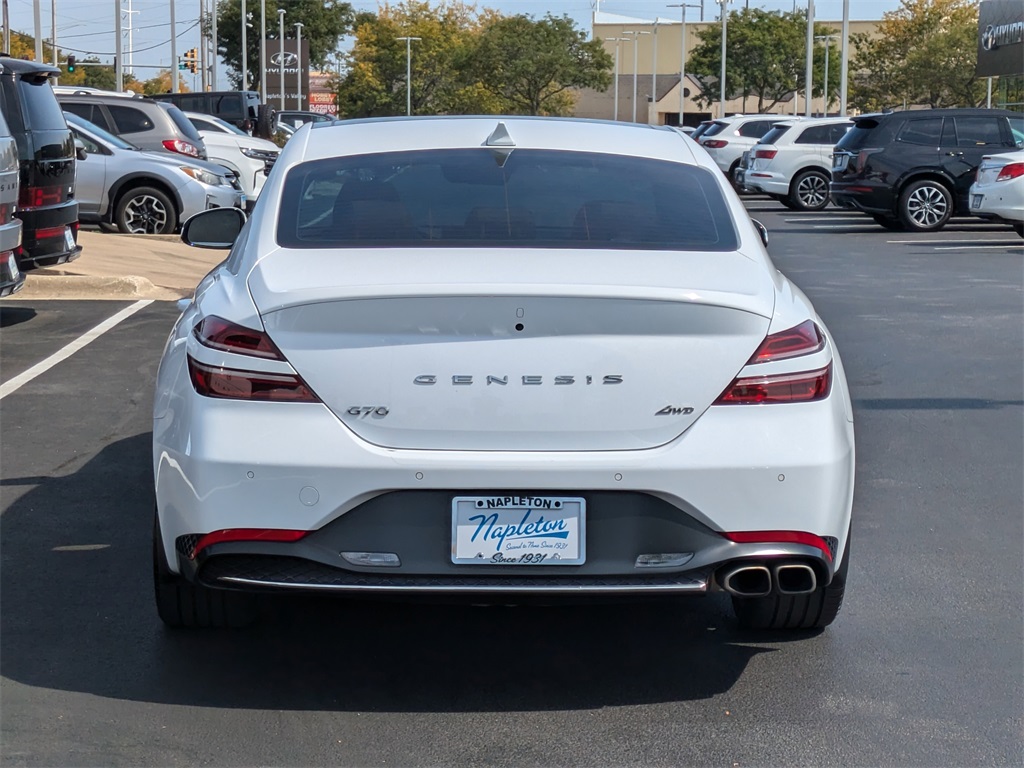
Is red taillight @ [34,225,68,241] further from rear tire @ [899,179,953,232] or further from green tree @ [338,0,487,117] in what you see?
green tree @ [338,0,487,117]

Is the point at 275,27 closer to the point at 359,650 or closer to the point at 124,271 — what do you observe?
the point at 124,271

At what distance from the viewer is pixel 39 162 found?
11203 millimetres

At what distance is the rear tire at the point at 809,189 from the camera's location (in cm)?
2819

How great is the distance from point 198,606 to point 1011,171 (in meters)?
17.4

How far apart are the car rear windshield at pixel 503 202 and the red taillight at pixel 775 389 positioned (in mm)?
565

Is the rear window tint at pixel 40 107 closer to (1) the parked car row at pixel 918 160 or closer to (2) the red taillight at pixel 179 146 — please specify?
(2) the red taillight at pixel 179 146

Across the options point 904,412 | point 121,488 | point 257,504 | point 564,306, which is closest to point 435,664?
point 257,504

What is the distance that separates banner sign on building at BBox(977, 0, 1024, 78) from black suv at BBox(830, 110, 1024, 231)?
3002 cm

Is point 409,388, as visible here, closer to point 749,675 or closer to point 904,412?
point 749,675

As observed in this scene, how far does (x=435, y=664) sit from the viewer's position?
4512 millimetres

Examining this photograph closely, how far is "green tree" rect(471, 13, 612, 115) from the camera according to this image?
298ft

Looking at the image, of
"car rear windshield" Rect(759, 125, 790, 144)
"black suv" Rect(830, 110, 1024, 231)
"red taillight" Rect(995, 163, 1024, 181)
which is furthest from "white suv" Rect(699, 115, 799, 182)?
"red taillight" Rect(995, 163, 1024, 181)

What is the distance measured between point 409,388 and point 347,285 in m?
0.32

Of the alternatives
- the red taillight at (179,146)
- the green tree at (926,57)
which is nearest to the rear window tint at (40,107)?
the red taillight at (179,146)
